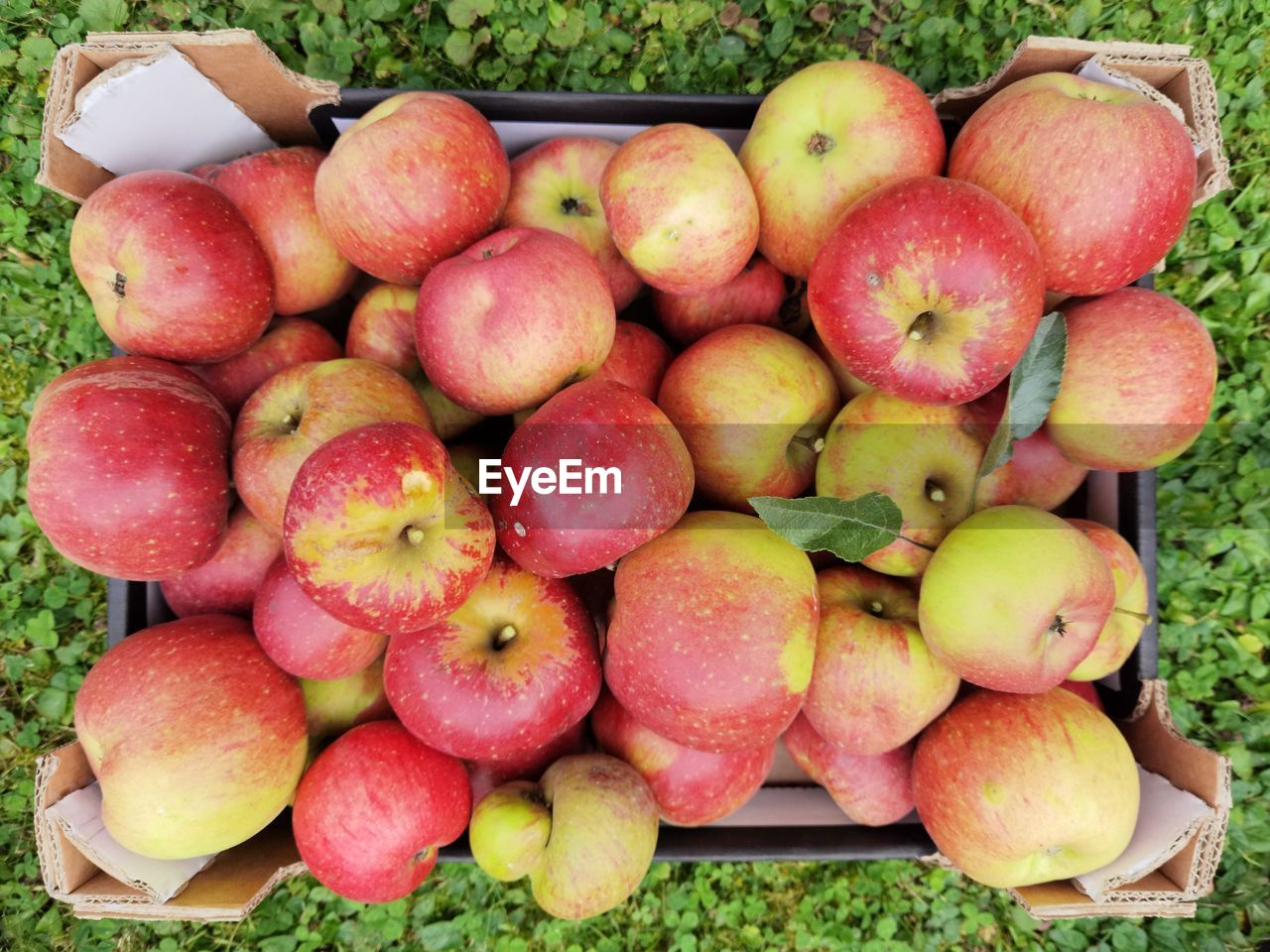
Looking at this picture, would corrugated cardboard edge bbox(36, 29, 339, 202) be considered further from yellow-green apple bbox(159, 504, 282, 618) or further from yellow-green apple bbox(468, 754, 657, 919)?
yellow-green apple bbox(468, 754, 657, 919)

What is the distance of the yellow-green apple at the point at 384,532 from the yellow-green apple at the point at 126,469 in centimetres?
41

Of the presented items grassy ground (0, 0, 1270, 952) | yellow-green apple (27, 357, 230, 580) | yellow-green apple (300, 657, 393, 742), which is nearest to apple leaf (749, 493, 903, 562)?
yellow-green apple (300, 657, 393, 742)

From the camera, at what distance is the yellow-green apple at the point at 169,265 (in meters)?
1.55

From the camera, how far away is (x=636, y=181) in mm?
1522

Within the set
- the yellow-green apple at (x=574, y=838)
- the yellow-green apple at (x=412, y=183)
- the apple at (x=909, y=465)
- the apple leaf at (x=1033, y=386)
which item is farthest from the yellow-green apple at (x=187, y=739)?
the apple leaf at (x=1033, y=386)

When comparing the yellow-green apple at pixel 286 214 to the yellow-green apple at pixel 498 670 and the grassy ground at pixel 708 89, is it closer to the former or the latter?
the grassy ground at pixel 708 89

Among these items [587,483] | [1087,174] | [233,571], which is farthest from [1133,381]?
[233,571]

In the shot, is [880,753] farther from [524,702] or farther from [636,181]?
[636,181]

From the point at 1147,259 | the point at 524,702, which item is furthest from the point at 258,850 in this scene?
the point at 1147,259

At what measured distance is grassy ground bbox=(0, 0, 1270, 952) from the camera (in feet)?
Answer: 6.82

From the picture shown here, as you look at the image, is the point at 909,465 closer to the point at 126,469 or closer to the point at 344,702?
the point at 344,702

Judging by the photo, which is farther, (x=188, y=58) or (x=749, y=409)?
(x=188, y=58)

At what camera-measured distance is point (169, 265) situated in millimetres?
1550

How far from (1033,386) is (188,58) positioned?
178 centimetres
